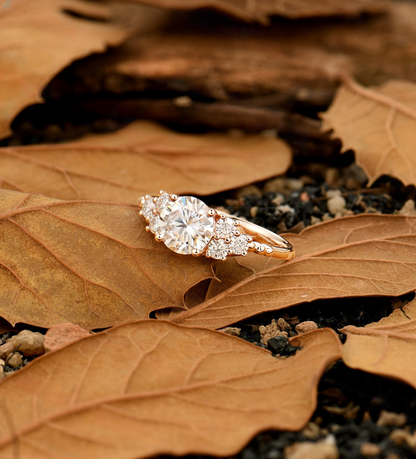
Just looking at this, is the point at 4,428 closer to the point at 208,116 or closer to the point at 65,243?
the point at 65,243

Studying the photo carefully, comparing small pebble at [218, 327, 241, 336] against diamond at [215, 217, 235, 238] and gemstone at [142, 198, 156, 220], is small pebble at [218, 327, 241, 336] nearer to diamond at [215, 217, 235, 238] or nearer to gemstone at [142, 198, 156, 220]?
diamond at [215, 217, 235, 238]

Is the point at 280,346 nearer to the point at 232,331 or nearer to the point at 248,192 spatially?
the point at 232,331

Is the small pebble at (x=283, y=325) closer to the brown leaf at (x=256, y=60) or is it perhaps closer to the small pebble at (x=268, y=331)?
the small pebble at (x=268, y=331)

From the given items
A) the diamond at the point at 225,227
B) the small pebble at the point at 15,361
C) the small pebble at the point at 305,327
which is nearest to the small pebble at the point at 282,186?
the diamond at the point at 225,227

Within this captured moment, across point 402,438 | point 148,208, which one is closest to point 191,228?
point 148,208

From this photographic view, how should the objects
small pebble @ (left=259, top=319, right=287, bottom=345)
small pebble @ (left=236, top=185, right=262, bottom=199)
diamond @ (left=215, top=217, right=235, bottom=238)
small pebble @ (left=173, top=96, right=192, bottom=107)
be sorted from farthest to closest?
small pebble @ (left=173, top=96, right=192, bottom=107) → small pebble @ (left=236, top=185, right=262, bottom=199) → diamond @ (left=215, top=217, right=235, bottom=238) → small pebble @ (left=259, top=319, right=287, bottom=345)

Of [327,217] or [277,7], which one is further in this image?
[277,7]

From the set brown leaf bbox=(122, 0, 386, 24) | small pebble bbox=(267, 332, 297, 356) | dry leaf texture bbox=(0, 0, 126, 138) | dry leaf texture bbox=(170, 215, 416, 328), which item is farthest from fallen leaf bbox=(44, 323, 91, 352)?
brown leaf bbox=(122, 0, 386, 24)
